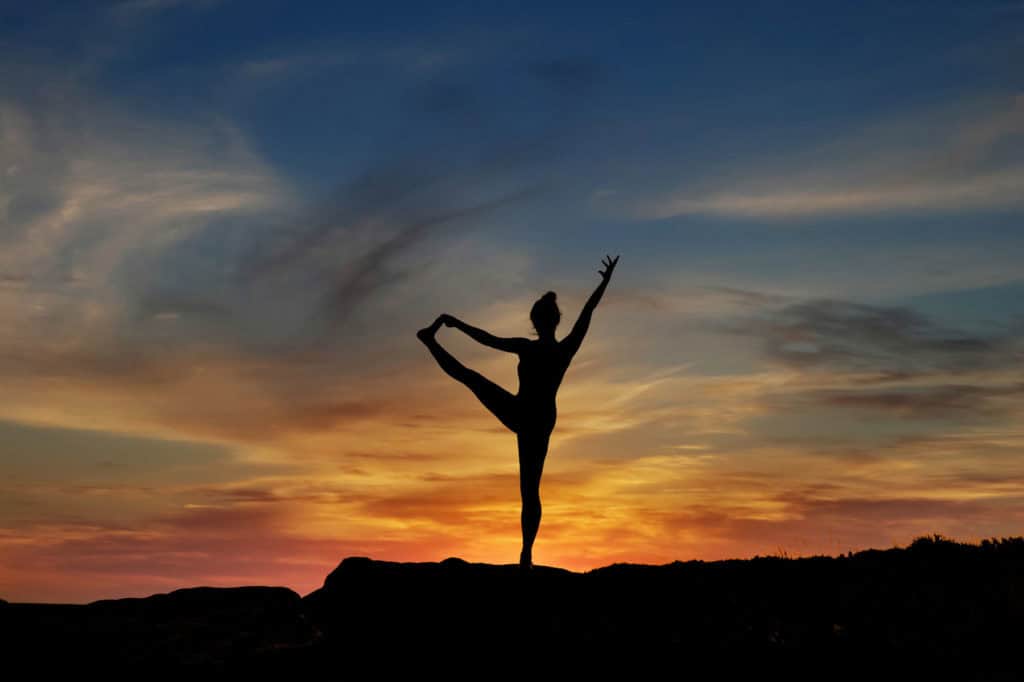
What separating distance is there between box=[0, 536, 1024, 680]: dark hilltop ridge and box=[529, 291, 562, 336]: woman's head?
162 inches

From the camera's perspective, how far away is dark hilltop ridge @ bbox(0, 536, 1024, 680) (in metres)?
13.8

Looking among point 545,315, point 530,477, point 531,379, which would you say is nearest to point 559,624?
point 530,477

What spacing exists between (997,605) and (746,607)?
341 cm

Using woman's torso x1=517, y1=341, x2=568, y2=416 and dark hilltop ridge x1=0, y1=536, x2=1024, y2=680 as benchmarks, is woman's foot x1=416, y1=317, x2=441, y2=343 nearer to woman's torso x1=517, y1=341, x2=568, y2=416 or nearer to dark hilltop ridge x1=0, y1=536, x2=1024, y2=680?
woman's torso x1=517, y1=341, x2=568, y2=416

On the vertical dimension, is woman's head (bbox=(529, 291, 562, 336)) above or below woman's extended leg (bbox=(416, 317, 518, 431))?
above

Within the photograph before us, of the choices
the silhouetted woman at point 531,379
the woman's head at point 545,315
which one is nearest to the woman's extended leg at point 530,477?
the silhouetted woman at point 531,379

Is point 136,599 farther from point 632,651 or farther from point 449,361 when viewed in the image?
point 632,651

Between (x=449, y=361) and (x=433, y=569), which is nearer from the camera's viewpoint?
(x=433, y=569)

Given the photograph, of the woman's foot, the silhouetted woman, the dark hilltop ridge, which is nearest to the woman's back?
the silhouetted woman

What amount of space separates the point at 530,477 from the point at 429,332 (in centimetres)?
317

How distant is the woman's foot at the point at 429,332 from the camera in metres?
18.8

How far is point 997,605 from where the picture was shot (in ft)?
48.4

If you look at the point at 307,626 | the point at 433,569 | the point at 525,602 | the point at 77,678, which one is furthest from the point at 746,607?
the point at 77,678

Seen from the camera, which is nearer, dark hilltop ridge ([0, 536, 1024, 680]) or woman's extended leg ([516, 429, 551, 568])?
dark hilltop ridge ([0, 536, 1024, 680])
